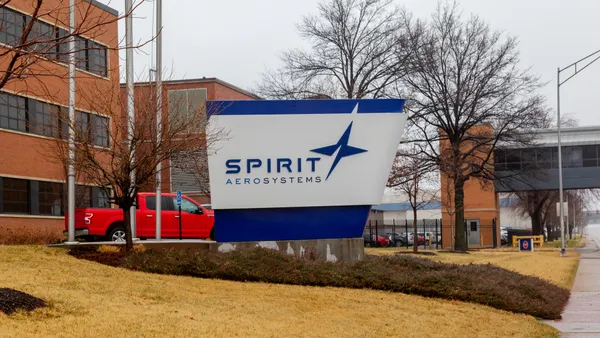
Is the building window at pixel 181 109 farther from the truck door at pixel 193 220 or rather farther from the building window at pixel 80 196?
the building window at pixel 80 196

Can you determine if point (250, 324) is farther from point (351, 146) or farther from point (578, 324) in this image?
point (351, 146)

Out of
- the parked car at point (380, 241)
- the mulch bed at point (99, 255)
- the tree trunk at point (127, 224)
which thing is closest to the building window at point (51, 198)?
the mulch bed at point (99, 255)

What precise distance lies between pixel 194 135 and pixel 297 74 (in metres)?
21.3

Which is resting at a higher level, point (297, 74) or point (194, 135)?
point (297, 74)

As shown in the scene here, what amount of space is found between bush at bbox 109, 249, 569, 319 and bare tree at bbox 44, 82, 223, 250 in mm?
1621

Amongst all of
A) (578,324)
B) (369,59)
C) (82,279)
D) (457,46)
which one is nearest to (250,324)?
(82,279)

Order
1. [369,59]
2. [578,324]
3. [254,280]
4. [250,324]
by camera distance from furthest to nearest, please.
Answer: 1. [369,59]
2. [254,280]
3. [578,324]
4. [250,324]

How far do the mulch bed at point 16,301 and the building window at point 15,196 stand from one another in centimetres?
2042

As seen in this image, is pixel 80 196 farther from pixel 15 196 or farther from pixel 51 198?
pixel 51 198

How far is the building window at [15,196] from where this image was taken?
97.0 feet

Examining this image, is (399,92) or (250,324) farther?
(399,92)

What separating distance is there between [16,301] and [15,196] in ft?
71.2

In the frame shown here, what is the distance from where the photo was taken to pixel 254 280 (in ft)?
50.5

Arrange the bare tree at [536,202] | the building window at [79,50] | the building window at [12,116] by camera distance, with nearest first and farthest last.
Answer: the building window at [79,50] → the building window at [12,116] → the bare tree at [536,202]
